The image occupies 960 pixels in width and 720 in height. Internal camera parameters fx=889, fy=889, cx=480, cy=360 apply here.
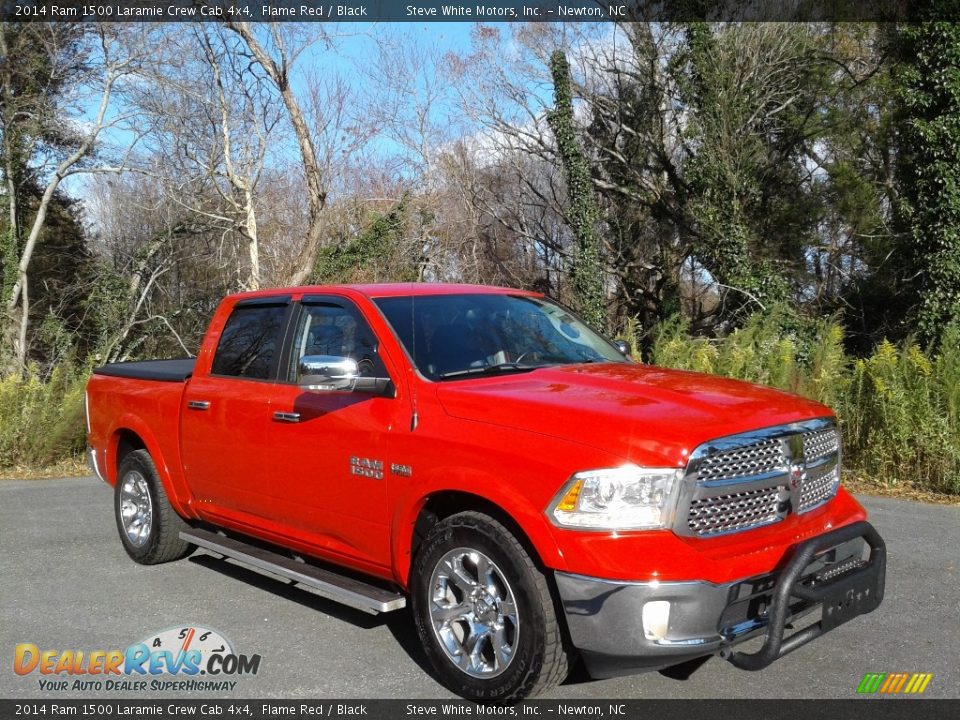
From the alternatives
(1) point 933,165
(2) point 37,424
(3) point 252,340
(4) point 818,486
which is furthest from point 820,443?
(1) point 933,165

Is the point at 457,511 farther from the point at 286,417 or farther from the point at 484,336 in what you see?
the point at 286,417

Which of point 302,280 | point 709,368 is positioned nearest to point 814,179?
point 302,280

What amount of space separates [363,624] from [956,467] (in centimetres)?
649

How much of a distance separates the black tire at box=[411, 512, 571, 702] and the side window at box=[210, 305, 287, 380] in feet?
6.20

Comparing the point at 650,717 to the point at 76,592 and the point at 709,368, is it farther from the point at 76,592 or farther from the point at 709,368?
the point at 709,368

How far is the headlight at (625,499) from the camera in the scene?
11.6ft

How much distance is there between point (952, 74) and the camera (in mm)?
17594

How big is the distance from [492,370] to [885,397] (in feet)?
20.9

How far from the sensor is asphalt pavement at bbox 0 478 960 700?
419cm

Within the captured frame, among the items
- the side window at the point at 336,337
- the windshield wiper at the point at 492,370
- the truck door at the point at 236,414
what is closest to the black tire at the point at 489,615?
the windshield wiper at the point at 492,370

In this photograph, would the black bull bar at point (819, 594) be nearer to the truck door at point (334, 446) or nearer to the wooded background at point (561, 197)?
the truck door at point (334, 446)

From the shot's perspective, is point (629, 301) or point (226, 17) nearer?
point (226, 17)

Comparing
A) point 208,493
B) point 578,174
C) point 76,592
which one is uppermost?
point 578,174

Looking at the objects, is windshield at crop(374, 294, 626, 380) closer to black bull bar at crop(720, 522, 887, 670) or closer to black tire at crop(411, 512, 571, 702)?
black tire at crop(411, 512, 571, 702)
